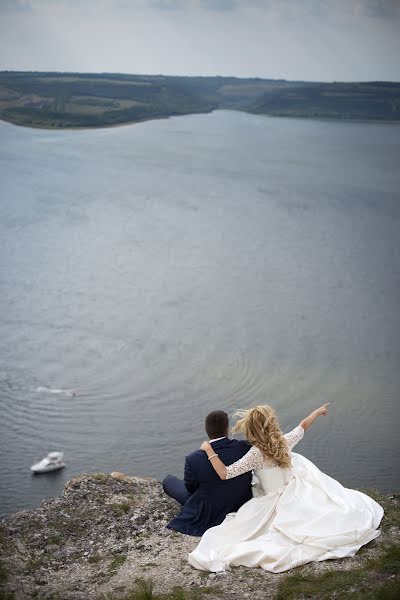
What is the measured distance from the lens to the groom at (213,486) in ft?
17.1

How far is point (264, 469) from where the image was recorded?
5293 mm

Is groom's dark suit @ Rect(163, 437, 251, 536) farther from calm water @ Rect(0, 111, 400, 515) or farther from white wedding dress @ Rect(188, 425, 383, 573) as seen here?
calm water @ Rect(0, 111, 400, 515)

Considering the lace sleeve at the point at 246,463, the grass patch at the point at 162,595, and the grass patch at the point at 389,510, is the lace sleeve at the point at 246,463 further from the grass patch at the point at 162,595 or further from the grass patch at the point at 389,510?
the grass patch at the point at 389,510

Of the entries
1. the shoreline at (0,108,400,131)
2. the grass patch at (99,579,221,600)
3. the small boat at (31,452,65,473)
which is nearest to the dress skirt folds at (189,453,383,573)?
the grass patch at (99,579,221,600)

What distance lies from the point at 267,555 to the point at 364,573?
70 centimetres

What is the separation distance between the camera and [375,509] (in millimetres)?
5418

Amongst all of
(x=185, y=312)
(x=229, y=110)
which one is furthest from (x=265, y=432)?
(x=229, y=110)

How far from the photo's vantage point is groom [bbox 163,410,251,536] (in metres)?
5.21

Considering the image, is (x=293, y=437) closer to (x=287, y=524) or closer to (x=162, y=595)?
(x=287, y=524)

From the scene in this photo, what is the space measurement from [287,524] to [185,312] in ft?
63.2

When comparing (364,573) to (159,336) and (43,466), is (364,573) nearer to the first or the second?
(43,466)

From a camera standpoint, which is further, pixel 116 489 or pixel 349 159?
pixel 349 159

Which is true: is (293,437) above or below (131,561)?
above

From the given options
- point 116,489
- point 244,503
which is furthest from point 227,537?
point 116,489
